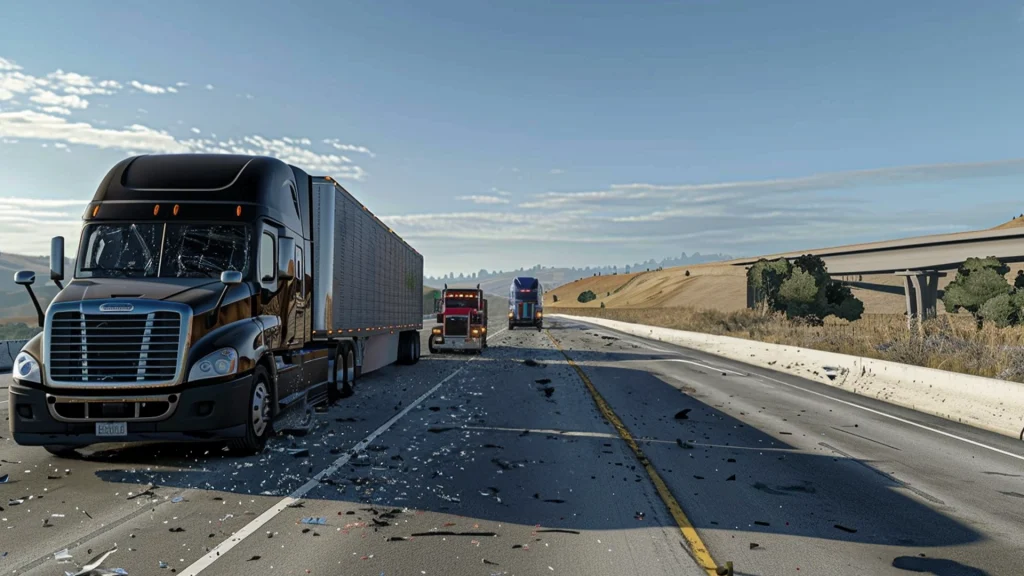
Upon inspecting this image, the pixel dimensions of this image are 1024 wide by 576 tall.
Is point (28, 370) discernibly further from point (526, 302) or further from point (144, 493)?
point (526, 302)

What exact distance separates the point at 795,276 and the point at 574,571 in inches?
2070

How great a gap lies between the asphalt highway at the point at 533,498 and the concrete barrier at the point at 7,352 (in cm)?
1338

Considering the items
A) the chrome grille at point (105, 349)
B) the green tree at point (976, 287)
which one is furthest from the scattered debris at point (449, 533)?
the green tree at point (976, 287)

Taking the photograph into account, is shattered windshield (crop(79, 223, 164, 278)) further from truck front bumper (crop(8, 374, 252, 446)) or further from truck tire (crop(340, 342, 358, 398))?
truck tire (crop(340, 342, 358, 398))

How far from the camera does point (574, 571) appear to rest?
5.33 m

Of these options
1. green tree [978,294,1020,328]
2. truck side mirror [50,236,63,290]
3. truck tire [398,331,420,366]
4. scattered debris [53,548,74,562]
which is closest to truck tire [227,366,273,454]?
truck side mirror [50,236,63,290]

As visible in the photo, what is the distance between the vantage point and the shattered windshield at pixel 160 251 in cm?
966

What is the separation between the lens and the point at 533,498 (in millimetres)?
7449

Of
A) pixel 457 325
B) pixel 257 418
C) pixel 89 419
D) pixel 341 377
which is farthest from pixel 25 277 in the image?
pixel 457 325

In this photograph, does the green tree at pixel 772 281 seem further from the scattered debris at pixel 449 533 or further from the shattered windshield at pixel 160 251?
the scattered debris at pixel 449 533

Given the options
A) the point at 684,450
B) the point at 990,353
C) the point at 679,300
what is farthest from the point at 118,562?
the point at 679,300

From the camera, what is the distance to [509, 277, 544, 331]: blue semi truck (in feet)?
190

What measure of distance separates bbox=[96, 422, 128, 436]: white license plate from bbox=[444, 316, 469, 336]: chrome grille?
852 inches

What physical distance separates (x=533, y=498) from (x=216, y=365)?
412 cm
